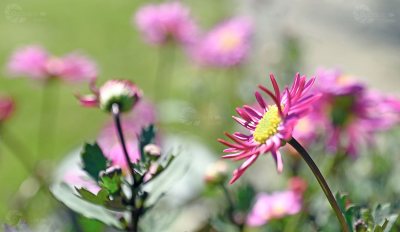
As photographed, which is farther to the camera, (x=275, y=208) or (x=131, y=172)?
(x=275, y=208)

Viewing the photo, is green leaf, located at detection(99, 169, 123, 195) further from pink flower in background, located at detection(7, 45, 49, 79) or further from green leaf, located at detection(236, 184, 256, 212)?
pink flower in background, located at detection(7, 45, 49, 79)

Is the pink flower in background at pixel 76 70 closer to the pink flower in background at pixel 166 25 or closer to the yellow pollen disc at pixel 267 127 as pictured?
the pink flower in background at pixel 166 25

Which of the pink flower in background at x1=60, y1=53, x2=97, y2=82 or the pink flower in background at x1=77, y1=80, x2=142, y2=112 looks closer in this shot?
the pink flower in background at x1=77, y1=80, x2=142, y2=112

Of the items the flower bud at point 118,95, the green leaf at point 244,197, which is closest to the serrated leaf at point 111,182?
the flower bud at point 118,95

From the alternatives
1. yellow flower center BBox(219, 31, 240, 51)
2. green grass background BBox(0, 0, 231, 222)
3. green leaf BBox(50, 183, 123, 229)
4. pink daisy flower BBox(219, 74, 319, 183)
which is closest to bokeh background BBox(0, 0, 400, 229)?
green grass background BBox(0, 0, 231, 222)

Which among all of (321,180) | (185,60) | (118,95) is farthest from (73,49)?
A: (321,180)

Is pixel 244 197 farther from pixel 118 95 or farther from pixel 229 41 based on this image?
pixel 229 41

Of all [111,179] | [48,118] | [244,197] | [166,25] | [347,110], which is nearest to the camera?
[111,179]
